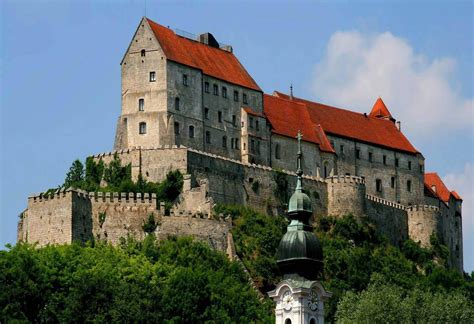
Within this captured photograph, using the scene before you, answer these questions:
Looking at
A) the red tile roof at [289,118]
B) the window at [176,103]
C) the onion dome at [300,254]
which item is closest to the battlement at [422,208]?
the red tile roof at [289,118]

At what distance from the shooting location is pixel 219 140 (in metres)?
114

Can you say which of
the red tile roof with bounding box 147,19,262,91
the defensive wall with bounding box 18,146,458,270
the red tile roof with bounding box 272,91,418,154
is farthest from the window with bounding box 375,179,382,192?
the red tile roof with bounding box 147,19,262,91

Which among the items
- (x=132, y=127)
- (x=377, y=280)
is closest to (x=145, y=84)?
(x=132, y=127)

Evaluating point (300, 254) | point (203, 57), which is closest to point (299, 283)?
point (300, 254)

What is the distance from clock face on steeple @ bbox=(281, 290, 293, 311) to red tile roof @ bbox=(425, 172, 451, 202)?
68.3 m

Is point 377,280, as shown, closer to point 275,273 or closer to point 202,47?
point 275,273

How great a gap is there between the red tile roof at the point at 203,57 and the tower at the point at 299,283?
46157 mm

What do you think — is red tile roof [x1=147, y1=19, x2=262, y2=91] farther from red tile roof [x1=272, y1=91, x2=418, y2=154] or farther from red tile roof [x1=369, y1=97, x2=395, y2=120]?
red tile roof [x1=369, y1=97, x2=395, y2=120]

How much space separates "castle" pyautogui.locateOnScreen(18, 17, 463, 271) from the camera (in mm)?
102500

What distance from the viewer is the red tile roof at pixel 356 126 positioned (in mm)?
126250

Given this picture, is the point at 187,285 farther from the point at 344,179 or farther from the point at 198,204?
the point at 344,179

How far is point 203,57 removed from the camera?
11631 centimetres

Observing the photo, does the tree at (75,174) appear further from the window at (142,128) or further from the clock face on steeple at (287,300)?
the clock face on steeple at (287,300)

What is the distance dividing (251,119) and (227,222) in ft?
43.3
